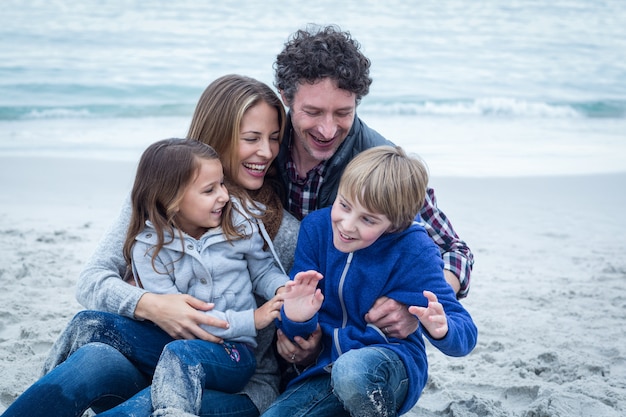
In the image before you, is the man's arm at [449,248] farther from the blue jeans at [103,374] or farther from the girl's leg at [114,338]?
the girl's leg at [114,338]

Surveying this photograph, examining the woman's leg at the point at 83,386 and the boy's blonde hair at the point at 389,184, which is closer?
the woman's leg at the point at 83,386

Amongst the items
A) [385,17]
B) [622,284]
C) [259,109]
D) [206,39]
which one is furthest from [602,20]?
[259,109]

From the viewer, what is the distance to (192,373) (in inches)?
104

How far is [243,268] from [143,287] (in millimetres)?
397

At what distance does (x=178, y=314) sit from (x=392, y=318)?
2.58 ft

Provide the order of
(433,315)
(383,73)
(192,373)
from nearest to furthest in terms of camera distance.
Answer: (433,315) < (192,373) < (383,73)

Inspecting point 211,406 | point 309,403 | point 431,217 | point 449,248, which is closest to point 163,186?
point 211,406

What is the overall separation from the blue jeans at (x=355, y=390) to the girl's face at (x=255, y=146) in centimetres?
91

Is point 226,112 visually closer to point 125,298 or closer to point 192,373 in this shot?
point 125,298

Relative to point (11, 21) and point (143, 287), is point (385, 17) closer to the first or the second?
point (11, 21)

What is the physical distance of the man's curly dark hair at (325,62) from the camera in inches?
126

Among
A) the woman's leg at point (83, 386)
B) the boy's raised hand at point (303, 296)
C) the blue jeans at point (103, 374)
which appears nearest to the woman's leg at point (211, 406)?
the blue jeans at point (103, 374)

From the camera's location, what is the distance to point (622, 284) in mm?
5551

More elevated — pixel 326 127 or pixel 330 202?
pixel 326 127
